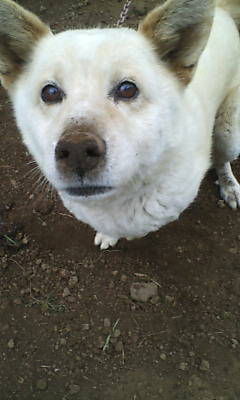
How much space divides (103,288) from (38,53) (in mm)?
1786

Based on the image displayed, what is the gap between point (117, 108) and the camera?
6.42 feet

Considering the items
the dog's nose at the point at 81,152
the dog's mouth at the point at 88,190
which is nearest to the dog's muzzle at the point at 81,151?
the dog's nose at the point at 81,152

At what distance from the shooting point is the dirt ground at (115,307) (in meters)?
2.77

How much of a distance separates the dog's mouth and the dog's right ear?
822 millimetres

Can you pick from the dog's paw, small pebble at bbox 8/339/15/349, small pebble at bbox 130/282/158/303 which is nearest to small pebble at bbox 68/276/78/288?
the dog's paw

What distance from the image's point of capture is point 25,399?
2740 millimetres

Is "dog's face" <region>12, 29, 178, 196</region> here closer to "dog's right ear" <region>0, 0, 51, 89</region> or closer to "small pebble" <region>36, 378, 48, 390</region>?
"dog's right ear" <region>0, 0, 51, 89</region>

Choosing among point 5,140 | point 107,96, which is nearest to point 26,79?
point 107,96

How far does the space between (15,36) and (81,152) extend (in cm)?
94

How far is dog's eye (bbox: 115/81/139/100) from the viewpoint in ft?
6.51

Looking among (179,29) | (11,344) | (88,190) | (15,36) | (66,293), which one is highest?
(179,29)

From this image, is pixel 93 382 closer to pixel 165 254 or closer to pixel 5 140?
pixel 165 254

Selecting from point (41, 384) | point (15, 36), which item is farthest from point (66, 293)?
point (15, 36)

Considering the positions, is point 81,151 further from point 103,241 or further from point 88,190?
point 103,241
